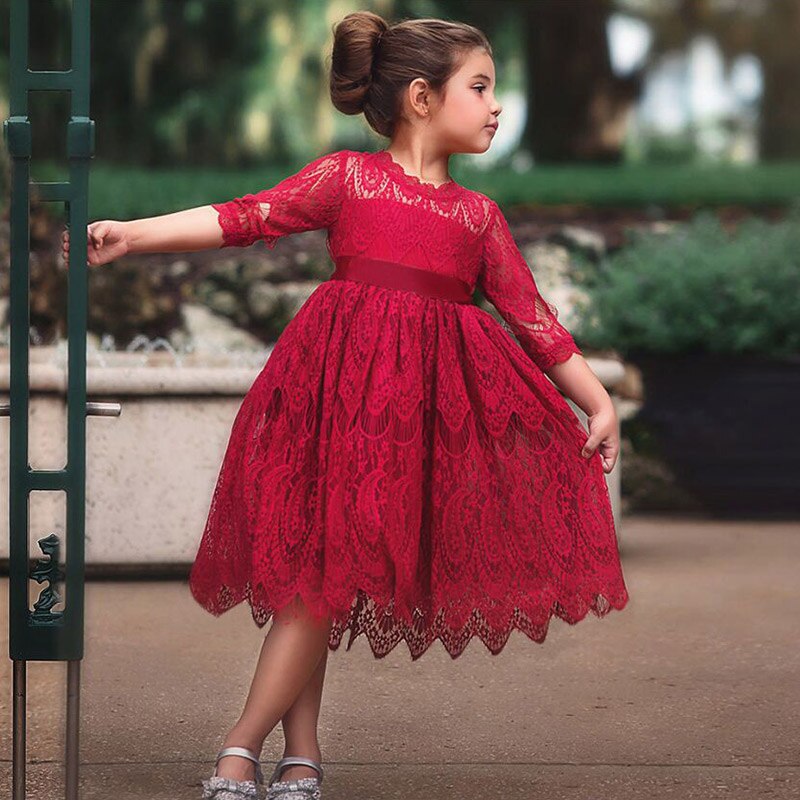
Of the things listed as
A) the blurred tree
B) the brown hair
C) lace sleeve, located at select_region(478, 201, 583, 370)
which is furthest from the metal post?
the blurred tree

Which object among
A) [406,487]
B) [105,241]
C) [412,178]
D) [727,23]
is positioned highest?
[727,23]

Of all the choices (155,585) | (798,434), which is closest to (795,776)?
(155,585)

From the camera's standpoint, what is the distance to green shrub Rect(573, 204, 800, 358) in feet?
22.7

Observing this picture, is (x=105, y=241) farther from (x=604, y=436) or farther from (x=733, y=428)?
(x=733, y=428)

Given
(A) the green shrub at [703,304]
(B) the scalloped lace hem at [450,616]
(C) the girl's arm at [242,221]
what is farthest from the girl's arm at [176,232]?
(A) the green shrub at [703,304]

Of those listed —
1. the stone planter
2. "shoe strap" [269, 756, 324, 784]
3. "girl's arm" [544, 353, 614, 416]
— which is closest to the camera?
"shoe strap" [269, 756, 324, 784]

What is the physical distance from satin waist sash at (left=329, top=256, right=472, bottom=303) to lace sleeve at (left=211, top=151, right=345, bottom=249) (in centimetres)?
10

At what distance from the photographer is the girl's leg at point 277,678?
9.09 feet

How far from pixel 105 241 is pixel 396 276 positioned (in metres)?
0.55

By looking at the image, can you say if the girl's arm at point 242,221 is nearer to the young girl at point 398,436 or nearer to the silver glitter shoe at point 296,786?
the young girl at point 398,436

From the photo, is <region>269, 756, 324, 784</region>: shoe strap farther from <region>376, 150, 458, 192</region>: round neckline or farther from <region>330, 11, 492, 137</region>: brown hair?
<region>330, 11, 492, 137</region>: brown hair

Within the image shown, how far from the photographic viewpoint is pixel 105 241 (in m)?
2.65

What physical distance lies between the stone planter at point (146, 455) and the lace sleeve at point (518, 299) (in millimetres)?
2390

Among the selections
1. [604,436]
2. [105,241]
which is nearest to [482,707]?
[604,436]
